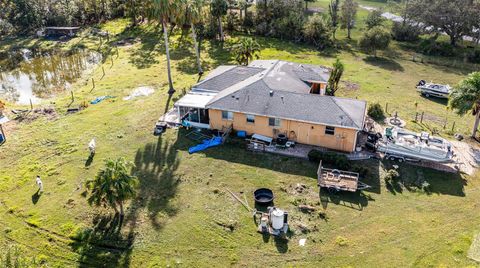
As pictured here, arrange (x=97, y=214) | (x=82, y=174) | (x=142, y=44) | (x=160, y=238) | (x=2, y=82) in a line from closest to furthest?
(x=160, y=238), (x=97, y=214), (x=82, y=174), (x=2, y=82), (x=142, y=44)

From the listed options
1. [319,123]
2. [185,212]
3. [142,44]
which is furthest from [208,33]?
[185,212]

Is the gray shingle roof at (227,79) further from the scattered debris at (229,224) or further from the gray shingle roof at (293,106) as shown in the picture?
the scattered debris at (229,224)

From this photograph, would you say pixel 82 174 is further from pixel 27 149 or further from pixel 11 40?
pixel 11 40

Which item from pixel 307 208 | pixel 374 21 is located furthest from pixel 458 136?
pixel 374 21

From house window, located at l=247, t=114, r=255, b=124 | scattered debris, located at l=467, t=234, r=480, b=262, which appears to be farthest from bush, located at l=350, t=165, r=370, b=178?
house window, located at l=247, t=114, r=255, b=124

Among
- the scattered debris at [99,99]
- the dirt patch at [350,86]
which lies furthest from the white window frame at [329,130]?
the scattered debris at [99,99]

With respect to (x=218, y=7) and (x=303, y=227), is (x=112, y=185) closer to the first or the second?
(x=303, y=227)
